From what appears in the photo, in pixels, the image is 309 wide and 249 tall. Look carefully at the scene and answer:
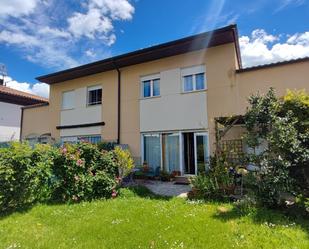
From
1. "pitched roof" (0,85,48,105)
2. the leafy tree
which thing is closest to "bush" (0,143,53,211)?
the leafy tree

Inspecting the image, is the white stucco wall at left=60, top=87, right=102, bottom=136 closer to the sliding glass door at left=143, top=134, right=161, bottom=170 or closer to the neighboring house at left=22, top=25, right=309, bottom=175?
the neighboring house at left=22, top=25, right=309, bottom=175

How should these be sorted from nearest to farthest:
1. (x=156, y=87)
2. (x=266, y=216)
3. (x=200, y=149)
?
(x=266, y=216)
(x=200, y=149)
(x=156, y=87)

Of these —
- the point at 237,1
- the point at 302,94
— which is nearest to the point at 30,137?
the point at 237,1

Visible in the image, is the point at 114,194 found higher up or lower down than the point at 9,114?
lower down

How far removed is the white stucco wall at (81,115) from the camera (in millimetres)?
18000

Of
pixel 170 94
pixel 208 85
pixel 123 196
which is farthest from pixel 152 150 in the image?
pixel 123 196

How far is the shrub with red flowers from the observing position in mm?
9102

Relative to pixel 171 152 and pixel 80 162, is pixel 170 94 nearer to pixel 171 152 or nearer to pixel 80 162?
pixel 171 152

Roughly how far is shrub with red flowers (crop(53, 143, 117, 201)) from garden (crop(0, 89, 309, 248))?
4cm

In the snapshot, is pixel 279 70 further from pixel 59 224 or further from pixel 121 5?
pixel 59 224

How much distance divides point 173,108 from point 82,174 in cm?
720

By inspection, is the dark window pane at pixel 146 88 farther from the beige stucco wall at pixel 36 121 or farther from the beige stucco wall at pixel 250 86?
the beige stucco wall at pixel 36 121

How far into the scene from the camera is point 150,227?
6.26 metres

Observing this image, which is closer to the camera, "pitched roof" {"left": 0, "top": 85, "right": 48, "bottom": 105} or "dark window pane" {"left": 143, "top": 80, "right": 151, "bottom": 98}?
"dark window pane" {"left": 143, "top": 80, "right": 151, "bottom": 98}
